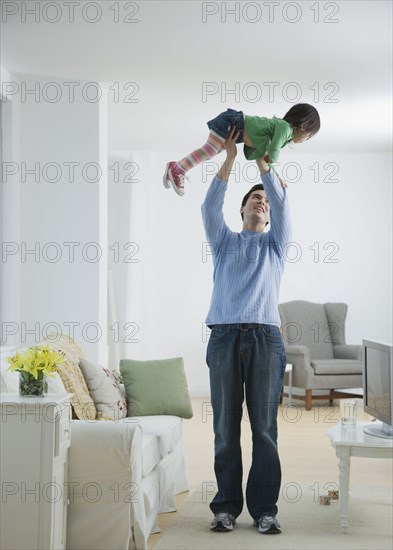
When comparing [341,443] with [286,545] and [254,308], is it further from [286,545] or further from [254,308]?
[254,308]

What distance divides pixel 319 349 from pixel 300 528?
4853 millimetres

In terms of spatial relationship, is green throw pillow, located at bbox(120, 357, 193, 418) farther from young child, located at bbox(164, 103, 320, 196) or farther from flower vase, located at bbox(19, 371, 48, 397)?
young child, located at bbox(164, 103, 320, 196)

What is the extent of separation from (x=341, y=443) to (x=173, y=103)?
371 centimetres

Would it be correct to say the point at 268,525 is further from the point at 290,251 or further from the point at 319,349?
the point at 290,251

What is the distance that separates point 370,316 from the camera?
8.97 metres

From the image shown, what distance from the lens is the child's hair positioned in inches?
118

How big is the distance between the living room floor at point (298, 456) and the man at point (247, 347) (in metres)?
0.50

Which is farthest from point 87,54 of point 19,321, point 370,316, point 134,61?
point 370,316

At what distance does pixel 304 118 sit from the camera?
299 centimetres

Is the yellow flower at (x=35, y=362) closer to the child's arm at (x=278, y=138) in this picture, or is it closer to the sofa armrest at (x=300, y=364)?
the child's arm at (x=278, y=138)

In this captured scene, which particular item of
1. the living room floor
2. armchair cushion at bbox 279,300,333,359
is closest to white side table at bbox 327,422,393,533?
the living room floor

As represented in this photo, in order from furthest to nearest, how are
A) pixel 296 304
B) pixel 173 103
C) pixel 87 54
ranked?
pixel 296 304 < pixel 173 103 < pixel 87 54

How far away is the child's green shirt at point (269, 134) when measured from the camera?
2.85 m

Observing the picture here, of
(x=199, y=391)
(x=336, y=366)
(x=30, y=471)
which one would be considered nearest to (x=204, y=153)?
(x=30, y=471)
